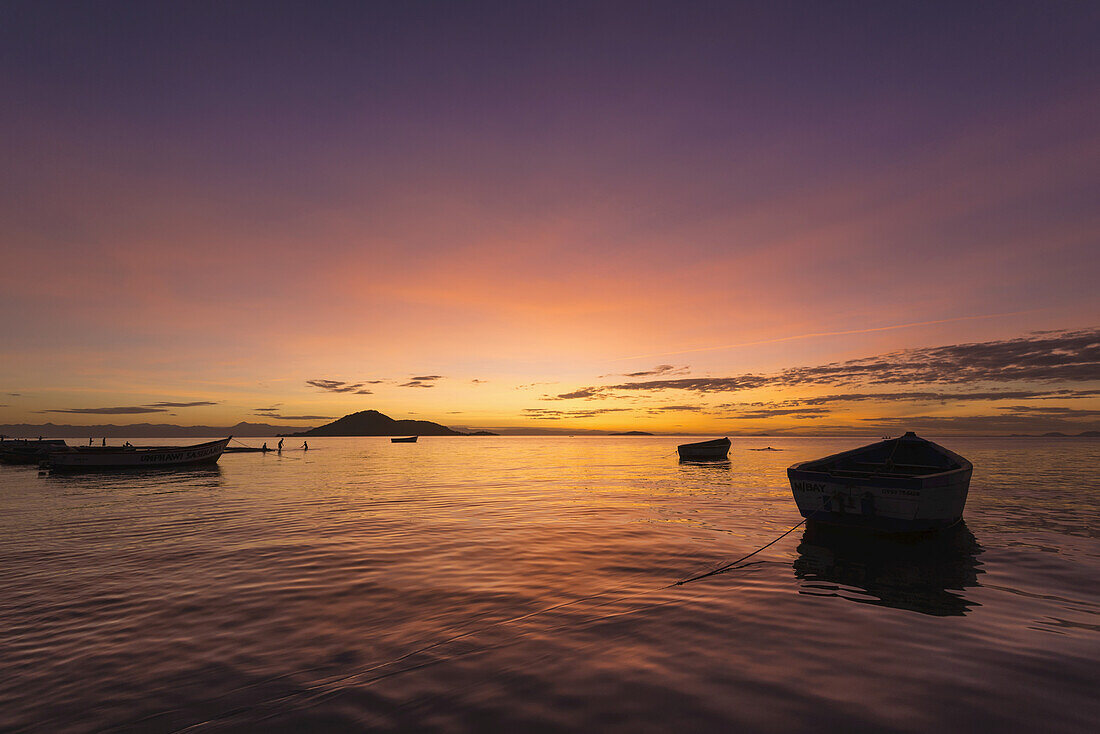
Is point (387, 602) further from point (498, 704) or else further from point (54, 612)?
point (54, 612)

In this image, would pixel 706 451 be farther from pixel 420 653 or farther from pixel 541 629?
pixel 420 653

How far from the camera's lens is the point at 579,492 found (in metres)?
31.1

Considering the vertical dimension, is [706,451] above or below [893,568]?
Result: below

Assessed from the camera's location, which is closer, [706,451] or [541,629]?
[541,629]

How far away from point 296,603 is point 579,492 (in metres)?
22.6

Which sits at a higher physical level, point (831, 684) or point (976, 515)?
point (831, 684)

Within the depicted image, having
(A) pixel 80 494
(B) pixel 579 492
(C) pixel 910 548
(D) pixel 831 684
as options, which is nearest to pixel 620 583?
(D) pixel 831 684

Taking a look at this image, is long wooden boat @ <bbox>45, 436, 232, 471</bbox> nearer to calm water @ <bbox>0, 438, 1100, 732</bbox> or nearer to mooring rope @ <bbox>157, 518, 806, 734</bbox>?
calm water @ <bbox>0, 438, 1100, 732</bbox>

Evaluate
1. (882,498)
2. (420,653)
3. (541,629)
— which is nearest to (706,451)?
(882,498)

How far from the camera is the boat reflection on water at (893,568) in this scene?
1048cm

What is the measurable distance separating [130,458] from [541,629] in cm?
6040

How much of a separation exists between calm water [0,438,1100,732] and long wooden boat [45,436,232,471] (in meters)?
39.2

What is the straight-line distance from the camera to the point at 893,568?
13.1m

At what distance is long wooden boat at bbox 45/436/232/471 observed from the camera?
47.1 meters
